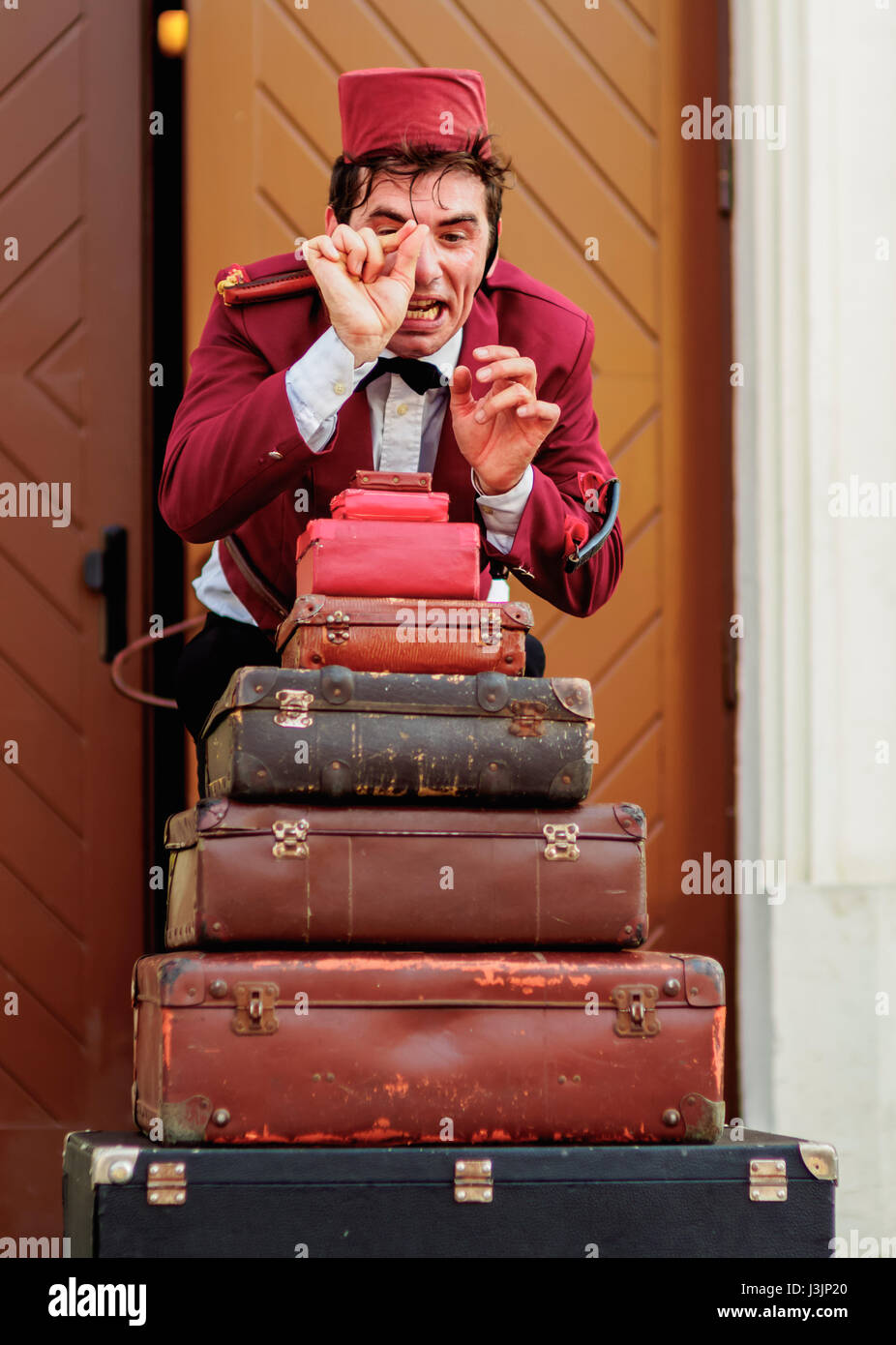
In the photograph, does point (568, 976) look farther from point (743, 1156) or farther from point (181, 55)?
point (181, 55)

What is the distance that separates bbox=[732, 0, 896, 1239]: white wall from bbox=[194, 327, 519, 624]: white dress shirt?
1.22 metres

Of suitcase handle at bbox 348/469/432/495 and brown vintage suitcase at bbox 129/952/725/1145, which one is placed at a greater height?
suitcase handle at bbox 348/469/432/495

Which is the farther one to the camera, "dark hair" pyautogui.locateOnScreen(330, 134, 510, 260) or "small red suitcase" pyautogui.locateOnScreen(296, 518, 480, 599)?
"dark hair" pyautogui.locateOnScreen(330, 134, 510, 260)

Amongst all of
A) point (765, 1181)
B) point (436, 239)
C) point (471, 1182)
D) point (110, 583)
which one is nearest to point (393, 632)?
point (436, 239)

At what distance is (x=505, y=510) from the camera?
2379mm

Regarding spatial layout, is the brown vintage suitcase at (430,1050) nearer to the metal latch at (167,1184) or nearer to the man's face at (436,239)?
the metal latch at (167,1184)

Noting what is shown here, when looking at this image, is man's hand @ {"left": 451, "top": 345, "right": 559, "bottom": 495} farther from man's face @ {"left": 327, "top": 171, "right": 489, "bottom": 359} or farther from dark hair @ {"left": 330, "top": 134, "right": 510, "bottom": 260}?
dark hair @ {"left": 330, "top": 134, "right": 510, "bottom": 260}

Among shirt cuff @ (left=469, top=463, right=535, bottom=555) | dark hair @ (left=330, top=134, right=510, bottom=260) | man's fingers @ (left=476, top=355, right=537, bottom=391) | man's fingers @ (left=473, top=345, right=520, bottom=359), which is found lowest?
shirt cuff @ (left=469, top=463, right=535, bottom=555)

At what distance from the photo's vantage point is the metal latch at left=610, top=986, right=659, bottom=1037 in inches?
84.6

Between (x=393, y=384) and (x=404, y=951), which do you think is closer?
(x=404, y=951)

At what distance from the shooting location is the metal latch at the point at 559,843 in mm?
2193

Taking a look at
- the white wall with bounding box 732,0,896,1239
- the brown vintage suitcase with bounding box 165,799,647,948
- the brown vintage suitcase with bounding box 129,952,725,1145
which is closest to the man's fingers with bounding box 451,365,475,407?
the brown vintage suitcase with bounding box 165,799,647,948

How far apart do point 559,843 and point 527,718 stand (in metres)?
0.17

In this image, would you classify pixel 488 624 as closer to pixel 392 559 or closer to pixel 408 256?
pixel 392 559
